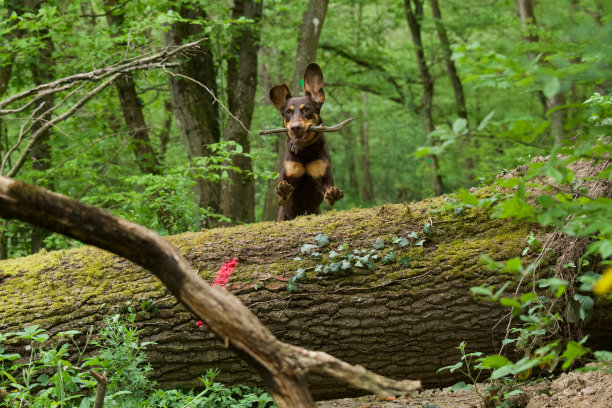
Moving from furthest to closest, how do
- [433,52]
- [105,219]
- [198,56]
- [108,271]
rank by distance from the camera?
[433,52]
[198,56]
[108,271]
[105,219]

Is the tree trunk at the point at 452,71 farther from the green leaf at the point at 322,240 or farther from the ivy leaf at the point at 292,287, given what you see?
the ivy leaf at the point at 292,287

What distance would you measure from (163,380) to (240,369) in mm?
617

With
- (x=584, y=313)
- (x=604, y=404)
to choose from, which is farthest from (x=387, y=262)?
(x=604, y=404)

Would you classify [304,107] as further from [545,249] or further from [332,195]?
[545,249]

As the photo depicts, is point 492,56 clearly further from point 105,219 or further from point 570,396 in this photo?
point 570,396

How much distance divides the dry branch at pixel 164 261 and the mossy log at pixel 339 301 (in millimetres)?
1626

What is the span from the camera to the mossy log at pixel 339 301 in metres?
3.66

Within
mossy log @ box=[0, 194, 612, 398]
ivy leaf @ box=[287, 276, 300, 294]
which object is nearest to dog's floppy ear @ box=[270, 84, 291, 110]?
mossy log @ box=[0, 194, 612, 398]

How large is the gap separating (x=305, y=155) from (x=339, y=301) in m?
2.02

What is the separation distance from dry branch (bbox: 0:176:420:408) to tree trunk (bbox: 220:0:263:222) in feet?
23.4

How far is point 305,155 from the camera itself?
536cm

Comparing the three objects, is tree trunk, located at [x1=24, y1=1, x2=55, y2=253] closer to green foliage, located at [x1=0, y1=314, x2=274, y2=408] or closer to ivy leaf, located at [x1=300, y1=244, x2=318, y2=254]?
green foliage, located at [x1=0, y1=314, x2=274, y2=408]

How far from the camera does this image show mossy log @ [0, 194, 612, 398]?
366 centimetres

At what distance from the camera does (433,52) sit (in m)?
16.5
